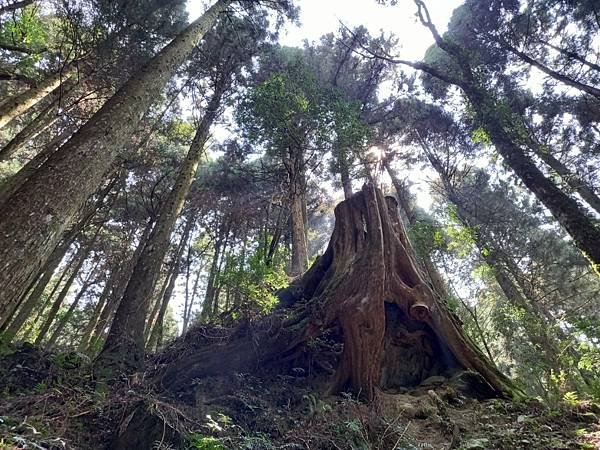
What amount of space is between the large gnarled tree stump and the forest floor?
43cm

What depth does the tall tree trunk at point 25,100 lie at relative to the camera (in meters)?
8.80

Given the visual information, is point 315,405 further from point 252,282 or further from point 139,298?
point 139,298

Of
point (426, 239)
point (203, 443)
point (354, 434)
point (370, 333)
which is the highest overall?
point (426, 239)

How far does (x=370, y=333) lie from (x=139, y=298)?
469cm

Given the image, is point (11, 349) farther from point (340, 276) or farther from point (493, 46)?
point (493, 46)

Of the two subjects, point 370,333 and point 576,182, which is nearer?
point 370,333

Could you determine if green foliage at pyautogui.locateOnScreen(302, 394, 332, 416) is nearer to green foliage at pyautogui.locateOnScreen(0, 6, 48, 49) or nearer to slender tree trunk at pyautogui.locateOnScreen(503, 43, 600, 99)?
slender tree trunk at pyautogui.locateOnScreen(503, 43, 600, 99)

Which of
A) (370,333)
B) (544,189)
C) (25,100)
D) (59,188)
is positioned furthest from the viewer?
(25,100)

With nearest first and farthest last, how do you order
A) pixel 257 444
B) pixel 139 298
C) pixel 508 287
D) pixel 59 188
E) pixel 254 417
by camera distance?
pixel 59 188 → pixel 257 444 → pixel 254 417 → pixel 139 298 → pixel 508 287

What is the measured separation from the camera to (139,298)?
7.05m

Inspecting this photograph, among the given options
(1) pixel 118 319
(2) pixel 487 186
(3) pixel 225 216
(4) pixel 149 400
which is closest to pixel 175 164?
(3) pixel 225 216

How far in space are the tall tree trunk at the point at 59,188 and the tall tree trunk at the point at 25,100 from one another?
4.97m

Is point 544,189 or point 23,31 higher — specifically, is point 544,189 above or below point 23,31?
below

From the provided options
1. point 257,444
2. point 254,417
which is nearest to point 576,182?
point 254,417
